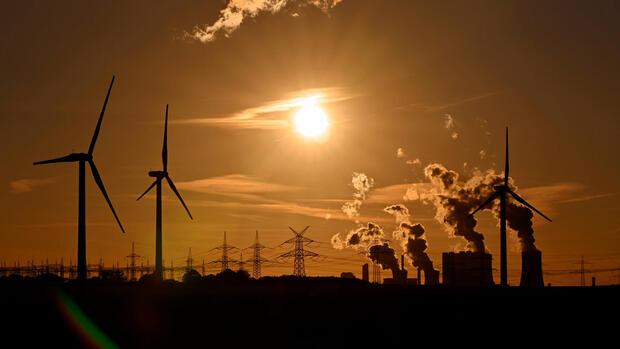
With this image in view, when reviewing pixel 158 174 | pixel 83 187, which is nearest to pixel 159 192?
pixel 158 174

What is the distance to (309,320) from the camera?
9806 centimetres

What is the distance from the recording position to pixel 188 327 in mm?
91125

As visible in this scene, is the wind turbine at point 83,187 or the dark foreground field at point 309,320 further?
the wind turbine at point 83,187

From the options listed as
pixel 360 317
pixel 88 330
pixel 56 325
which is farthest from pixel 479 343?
pixel 56 325

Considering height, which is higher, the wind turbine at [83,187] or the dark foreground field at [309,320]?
the wind turbine at [83,187]

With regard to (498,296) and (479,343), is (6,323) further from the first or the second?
(498,296)

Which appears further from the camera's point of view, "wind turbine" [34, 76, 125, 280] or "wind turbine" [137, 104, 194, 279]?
"wind turbine" [137, 104, 194, 279]

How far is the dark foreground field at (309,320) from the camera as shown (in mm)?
77438

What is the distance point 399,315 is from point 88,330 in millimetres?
37113

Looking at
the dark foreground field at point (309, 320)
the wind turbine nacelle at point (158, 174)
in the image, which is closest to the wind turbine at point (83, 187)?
the dark foreground field at point (309, 320)

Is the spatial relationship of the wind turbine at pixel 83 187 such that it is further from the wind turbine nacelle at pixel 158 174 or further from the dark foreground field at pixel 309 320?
the wind turbine nacelle at pixel 158 174

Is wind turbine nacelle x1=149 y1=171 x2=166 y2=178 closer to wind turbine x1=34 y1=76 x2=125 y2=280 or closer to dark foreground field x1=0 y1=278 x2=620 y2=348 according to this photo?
dark foreground field x1=0 y1=278 x2=620 y2=348

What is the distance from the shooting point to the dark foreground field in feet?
254

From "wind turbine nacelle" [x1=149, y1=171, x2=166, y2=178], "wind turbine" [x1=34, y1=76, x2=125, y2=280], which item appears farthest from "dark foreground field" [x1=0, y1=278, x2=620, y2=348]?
"wind turbine nacelle" [x1=149, y1=171, x2=166, y2=178]
